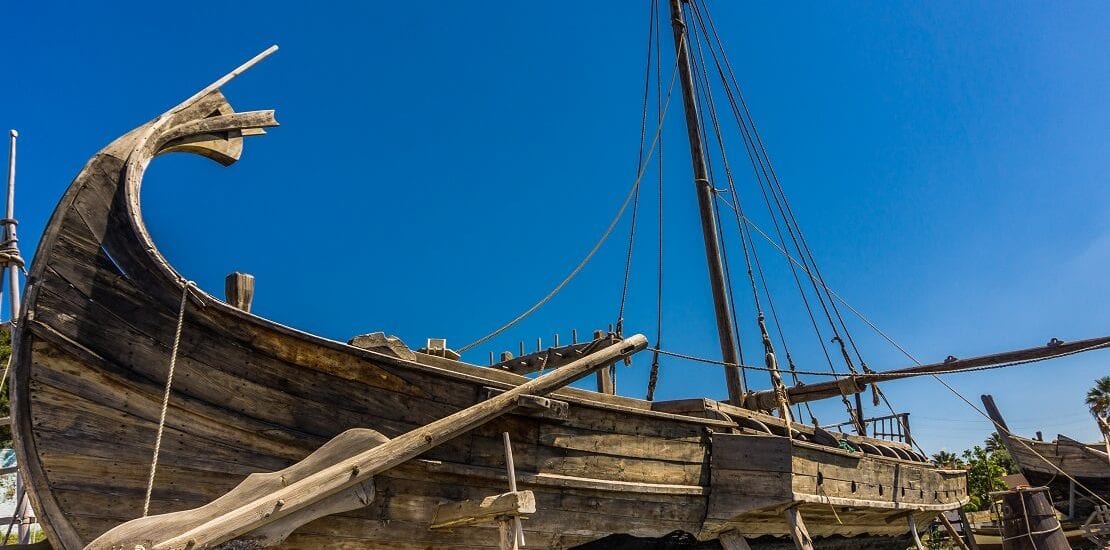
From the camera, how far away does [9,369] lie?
4.51 m

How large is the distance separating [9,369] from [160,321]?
2.84ft

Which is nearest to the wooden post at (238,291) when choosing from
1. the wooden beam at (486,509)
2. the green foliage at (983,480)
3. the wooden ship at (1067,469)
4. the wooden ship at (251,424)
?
the wooden ship at (251,424)

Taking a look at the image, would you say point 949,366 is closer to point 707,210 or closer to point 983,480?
point 707,210

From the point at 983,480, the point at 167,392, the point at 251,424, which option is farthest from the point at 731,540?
the point at 983,480

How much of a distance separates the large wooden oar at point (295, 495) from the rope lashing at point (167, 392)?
0.87 ft

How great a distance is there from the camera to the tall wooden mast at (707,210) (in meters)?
11.7

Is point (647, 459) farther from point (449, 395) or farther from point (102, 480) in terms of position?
point (102, 480)

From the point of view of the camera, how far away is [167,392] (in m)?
4.57

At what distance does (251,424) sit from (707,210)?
9485 mm

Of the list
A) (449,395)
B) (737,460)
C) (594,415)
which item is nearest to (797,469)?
(737,460)

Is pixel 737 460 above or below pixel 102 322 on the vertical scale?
below

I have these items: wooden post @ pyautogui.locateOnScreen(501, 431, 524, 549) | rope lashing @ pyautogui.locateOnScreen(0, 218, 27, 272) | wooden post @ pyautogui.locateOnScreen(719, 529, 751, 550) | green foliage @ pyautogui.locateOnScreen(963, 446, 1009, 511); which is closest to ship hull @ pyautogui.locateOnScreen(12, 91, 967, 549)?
wooden post @ pyautogui.locateOnScreen(501, 431, 524, 549)

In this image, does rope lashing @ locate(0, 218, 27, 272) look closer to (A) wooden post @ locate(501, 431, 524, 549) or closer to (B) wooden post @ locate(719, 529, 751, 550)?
(A) wooden post @ locate(501, 431, 524, 549)

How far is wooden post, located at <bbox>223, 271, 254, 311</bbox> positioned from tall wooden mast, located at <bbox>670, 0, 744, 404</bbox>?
773 cm
